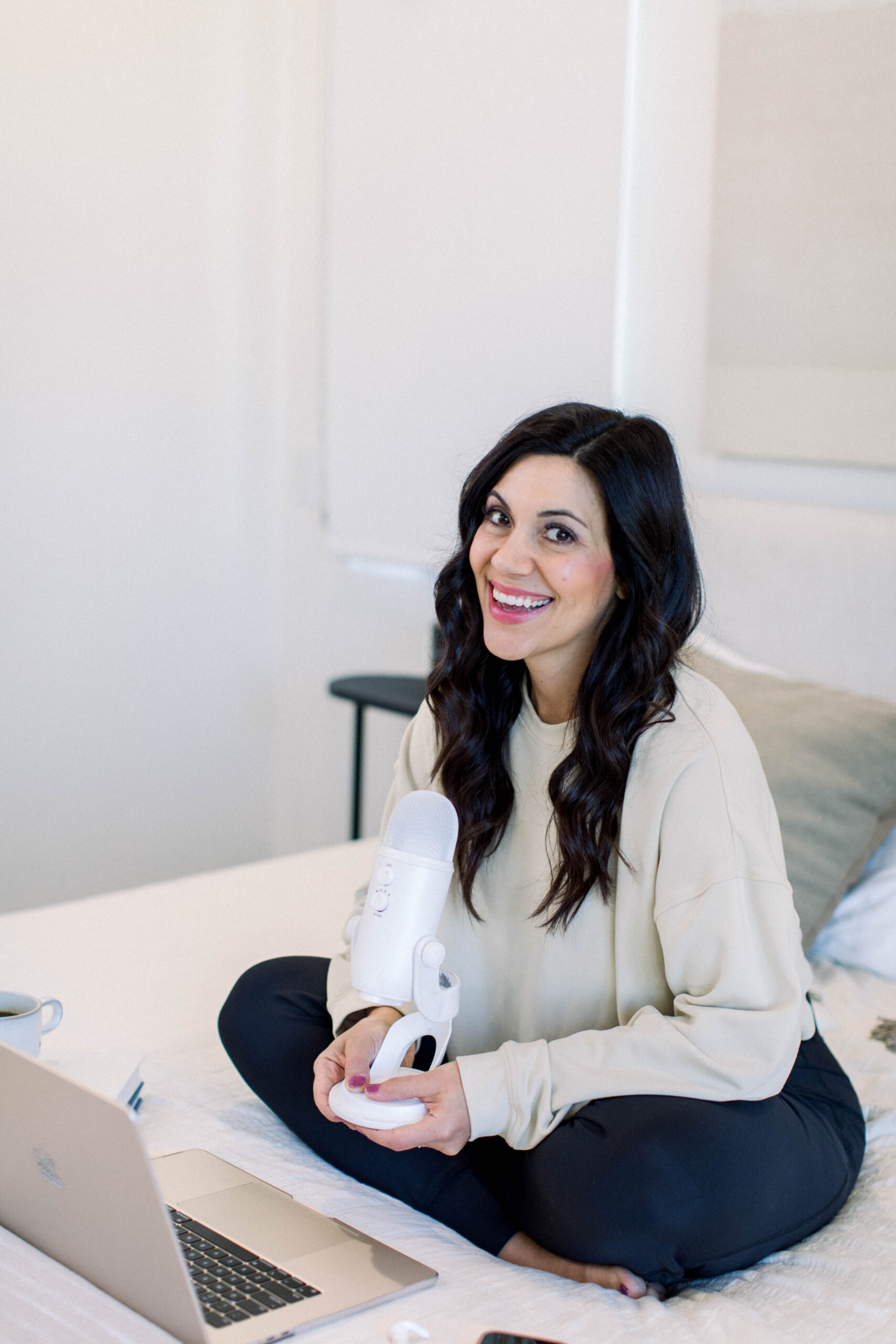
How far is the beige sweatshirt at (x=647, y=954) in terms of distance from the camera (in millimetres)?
1186

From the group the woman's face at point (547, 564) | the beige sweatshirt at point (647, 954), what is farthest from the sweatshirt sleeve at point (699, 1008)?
the woman's face at point (547, 564)

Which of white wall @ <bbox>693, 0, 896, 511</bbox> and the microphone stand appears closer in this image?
the microphone stand

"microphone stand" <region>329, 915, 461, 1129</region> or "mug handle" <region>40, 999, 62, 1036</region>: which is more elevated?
"microphone stand" <region>329, 915, 461, 1129</region>

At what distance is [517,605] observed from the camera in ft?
4.38

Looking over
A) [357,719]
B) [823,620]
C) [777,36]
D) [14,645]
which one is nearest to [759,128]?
[777,36]

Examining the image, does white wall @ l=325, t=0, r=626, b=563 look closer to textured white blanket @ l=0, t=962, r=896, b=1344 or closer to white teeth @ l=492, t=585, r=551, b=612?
white teeth @ l=492, t=585, r=551, b=612

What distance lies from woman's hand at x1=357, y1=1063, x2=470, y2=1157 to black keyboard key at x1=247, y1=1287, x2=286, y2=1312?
0.52 ft

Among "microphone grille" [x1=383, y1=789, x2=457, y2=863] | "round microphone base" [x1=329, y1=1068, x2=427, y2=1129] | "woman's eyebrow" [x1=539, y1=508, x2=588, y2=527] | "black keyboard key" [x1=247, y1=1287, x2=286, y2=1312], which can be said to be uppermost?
"woman's eyebrow" [x1=539, y1=508, x2=588, y2=527]

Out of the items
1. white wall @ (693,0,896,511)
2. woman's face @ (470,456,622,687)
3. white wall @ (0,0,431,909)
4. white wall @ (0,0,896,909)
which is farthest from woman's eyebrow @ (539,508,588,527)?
white wall @ (0,0,431,909)

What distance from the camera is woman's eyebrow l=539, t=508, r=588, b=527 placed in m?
1.31

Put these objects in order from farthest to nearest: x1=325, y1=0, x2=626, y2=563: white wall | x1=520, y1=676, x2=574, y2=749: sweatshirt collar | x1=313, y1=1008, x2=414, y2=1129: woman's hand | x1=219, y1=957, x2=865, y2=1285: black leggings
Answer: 1. x1=325, y1=0, x2=626, y2=563: white wall
2. x1=520, y1=676, x2=574, y2=749: sweatshirt collar
3. x1=313, y1=1008, x2=414, y2=1129: woman's hand
4. x1=219, y1=957, x2=865, y2=1285: black leggings

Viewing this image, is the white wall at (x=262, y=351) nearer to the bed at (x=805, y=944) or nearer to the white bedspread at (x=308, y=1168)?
the bed at (x=805, y=944)

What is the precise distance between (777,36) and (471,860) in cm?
157

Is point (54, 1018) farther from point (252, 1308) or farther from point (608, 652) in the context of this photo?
point (608, 652)
